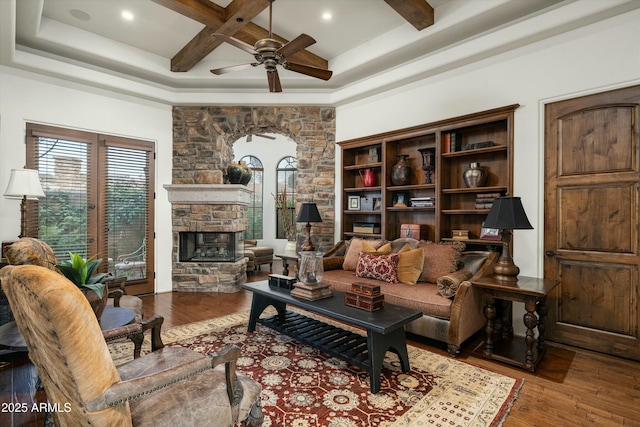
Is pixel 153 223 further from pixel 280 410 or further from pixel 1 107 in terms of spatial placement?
pixel 280 410

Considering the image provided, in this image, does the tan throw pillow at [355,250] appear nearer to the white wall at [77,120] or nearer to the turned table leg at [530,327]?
the turned table leg at [530,327]

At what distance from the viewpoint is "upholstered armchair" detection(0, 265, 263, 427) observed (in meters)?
1.07

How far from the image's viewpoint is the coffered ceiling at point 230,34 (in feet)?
11.0

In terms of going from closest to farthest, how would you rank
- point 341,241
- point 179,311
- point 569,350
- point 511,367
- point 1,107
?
1. point 511,367
2. point 569,350
3. point 1,107
4. point 179,311
5. point 341,241

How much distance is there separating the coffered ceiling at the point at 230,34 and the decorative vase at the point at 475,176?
4.20 ft

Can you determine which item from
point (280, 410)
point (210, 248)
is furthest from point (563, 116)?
point (210, 248)

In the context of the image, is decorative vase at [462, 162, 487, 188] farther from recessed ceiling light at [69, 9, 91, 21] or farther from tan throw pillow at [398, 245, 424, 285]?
recessed ceiling light at [69, 9, 91, 21]

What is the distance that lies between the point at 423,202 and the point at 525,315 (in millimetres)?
1938

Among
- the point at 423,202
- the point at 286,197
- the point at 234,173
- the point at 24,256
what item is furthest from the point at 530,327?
the point at 286,197

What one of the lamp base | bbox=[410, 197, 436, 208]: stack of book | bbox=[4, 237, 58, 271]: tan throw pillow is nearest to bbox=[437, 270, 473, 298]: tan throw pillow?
bbox=[410, 197, 436, 208]: stack of book

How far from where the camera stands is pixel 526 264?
3.42 metres

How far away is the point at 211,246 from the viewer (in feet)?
18.4

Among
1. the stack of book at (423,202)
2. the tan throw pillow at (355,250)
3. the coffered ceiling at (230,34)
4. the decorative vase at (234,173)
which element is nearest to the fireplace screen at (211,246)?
the decorative vase at (234,173)

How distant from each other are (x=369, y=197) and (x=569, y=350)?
3.01 metres
